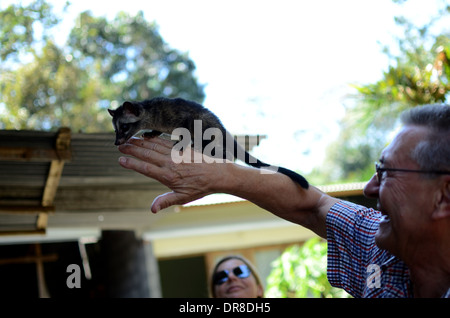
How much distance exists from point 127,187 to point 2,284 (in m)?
5.70

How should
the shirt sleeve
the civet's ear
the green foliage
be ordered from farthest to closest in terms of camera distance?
1. the green foliage
2. the civet's ear
3. the shirt sleeve

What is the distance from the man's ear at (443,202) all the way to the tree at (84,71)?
886 inches

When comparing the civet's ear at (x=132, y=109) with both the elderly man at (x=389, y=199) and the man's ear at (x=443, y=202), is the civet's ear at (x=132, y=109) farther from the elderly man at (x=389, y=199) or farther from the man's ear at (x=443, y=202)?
the man's ear at (x=443, y=202)

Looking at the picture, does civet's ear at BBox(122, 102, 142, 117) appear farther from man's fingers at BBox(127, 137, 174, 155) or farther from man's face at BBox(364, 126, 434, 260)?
man's face at BBox(364, 126, 434, 260)

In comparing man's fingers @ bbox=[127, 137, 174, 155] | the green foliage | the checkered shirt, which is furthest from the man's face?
the green foliage

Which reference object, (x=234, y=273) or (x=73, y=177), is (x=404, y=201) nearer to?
(x=234, y=273)

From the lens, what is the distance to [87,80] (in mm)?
29766

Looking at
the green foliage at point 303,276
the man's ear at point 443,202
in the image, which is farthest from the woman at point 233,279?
Answer: the man's ear at point 443,202

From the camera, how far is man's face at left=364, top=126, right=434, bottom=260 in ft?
5.93

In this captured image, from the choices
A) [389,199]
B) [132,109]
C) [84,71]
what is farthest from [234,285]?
[84,71]

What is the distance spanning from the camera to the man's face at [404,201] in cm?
181

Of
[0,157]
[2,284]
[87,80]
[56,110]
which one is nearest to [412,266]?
[0,157]

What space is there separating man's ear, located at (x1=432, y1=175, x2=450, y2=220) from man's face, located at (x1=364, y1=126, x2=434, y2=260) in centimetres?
2

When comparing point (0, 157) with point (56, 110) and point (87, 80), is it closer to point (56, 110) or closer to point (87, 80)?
point (56, 110)
